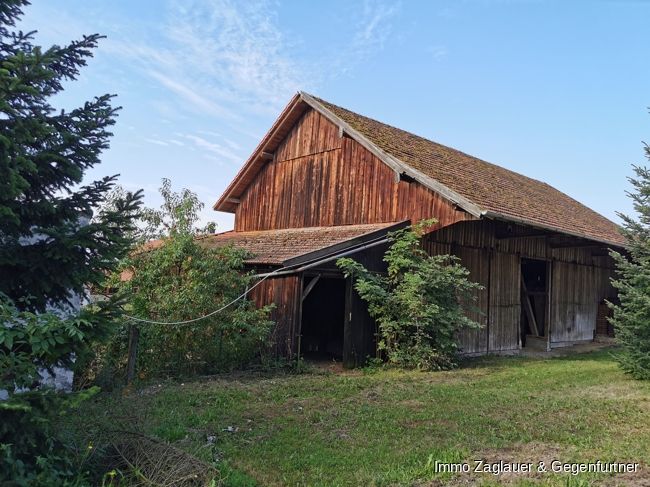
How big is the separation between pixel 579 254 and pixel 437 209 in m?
8.54

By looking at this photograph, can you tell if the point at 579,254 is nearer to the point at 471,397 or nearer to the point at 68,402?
the point at 471,397

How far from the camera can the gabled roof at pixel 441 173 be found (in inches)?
465

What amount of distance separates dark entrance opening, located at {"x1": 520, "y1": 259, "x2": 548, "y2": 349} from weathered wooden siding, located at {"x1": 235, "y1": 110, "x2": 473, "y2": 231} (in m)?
5.89

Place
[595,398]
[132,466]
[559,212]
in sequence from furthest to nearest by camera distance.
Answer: [559,212]
[595,398]
[132,466]

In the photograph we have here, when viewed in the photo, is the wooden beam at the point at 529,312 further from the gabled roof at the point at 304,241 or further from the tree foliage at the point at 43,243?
the tree foliage at the point at 43,243

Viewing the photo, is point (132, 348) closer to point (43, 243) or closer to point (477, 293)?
point (43, 243)

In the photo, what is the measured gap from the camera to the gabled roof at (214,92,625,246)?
38.7ft

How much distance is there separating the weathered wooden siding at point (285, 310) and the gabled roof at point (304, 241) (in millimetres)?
592

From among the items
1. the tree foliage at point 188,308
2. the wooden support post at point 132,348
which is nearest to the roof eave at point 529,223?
the tree foliage at point 188,308

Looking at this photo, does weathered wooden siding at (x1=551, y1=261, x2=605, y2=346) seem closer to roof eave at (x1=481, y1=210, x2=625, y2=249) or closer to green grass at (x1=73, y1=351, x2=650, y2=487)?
roof eave at (x1=481, y1=210, x2=625, y2=249)

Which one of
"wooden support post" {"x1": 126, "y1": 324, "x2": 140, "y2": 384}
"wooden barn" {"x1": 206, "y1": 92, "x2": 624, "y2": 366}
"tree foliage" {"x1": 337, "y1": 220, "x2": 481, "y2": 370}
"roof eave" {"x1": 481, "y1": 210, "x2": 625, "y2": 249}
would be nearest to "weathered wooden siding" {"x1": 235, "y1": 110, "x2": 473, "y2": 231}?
"wooden barn" {"x1": 206, "y1": 92, "x2": 624, "y2": 366}

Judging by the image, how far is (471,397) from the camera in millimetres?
7863

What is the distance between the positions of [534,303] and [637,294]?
8.57 metres

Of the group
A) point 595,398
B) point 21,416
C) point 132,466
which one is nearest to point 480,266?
point 595,398
